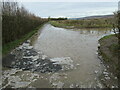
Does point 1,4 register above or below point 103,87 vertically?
above

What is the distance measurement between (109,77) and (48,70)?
212cm

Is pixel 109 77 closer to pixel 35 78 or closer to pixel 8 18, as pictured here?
pixel 35 78

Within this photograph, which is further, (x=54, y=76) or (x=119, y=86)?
(x=54, y=76)

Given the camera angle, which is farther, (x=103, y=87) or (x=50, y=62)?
(x=50, y=62)

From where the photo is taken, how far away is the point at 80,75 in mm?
4996

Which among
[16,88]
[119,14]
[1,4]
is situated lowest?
[16,88]

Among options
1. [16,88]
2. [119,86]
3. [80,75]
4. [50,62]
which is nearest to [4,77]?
[16,88]

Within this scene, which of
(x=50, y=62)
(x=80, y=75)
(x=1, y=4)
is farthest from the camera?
(x=1, y=4)

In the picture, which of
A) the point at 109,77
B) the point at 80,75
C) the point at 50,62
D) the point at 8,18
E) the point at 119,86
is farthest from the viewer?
the point at 8,18

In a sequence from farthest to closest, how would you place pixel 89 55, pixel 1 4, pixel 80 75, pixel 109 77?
pixel 1 4, pixel 89 55, pixel 80 75, pixel 109 77

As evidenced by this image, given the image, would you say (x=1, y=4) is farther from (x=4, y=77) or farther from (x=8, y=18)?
(x=4, y=77)

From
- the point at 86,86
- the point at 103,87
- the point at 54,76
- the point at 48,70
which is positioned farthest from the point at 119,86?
the point at 48,70

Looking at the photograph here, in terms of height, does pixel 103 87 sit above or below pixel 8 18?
below

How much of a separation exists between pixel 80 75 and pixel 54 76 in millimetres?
870
